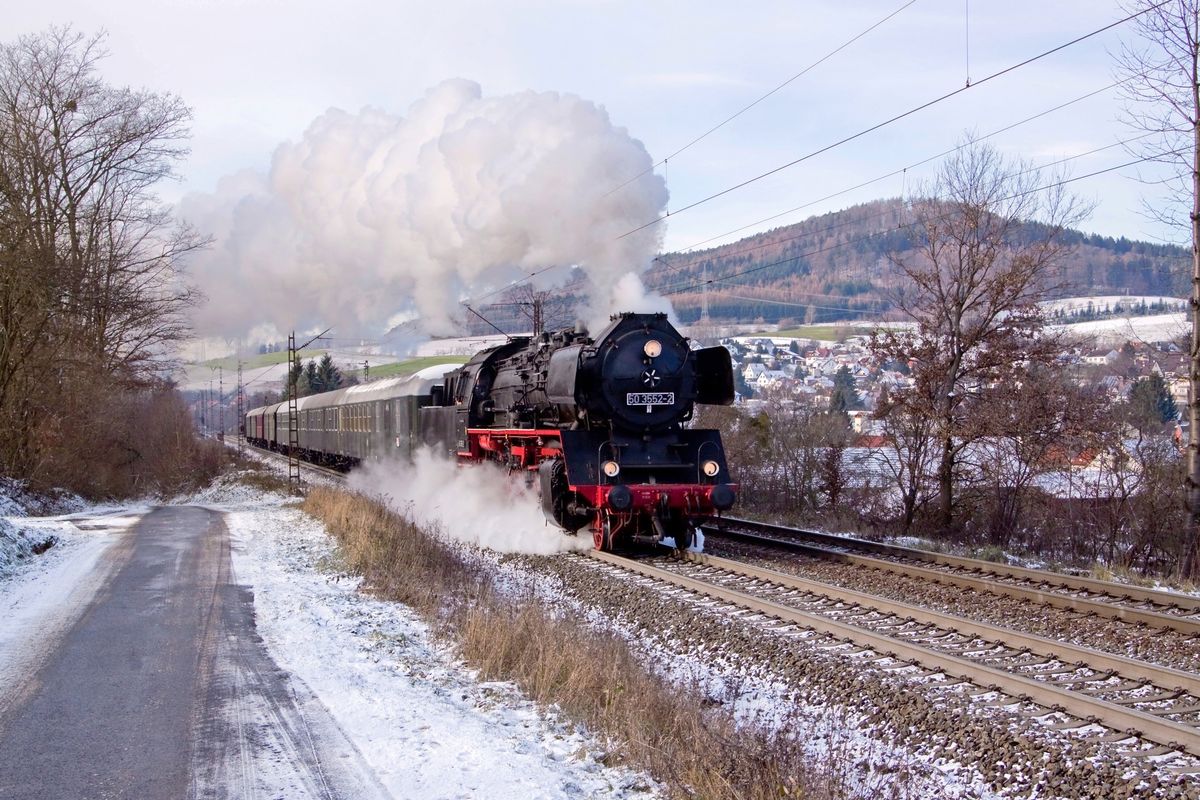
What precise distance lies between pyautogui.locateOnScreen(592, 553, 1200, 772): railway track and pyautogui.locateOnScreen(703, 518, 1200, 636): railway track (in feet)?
5.38

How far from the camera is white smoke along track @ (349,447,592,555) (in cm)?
1436

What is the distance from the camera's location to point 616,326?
1304 centimetres

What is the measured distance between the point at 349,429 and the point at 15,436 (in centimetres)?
1065

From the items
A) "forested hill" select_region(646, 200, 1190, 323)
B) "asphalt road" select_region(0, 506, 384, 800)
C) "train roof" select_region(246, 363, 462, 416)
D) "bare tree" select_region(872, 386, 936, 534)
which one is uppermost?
"forested hill" select_region(646, 200, 1190, 323)

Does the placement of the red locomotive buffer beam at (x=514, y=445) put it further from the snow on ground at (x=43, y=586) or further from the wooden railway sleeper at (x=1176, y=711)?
the wooden railway sleeper at (x=1176, y=711)

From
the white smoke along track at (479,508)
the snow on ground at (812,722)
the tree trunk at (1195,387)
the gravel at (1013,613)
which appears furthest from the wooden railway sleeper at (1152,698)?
the white smoke along track at (479,508)

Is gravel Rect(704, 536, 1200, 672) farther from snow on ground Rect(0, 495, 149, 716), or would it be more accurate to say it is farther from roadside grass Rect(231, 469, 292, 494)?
roadside grass Rect(231, 469, 292, 494)

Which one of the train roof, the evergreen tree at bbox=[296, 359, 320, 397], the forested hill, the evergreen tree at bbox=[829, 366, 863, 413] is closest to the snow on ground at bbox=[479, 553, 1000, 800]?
the train roof

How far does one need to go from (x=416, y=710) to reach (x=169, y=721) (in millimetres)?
1469

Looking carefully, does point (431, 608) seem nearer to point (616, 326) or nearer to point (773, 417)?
point (616, 326)

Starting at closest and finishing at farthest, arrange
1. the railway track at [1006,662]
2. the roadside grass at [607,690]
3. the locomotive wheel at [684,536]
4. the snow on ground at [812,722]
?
the roadside grass at [607,690] < the snow on ground at [812,722] < the railway track at [1006,662] < the locomotive wheel at [684,536]

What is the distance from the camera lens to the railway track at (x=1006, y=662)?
219 inches

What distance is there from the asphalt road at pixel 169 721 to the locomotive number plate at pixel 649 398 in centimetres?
574

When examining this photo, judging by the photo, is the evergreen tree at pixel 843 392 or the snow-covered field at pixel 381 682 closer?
the snow-covered field at pixel 381 682
